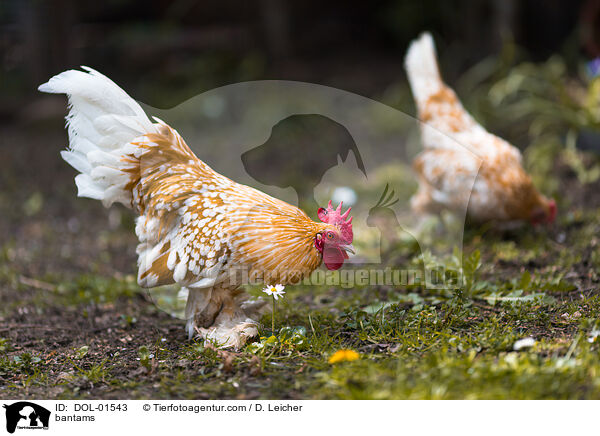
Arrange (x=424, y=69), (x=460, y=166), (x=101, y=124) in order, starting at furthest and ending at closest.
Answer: (x=424, y=69) < (x=460, y=166) < (x=101, y=124)

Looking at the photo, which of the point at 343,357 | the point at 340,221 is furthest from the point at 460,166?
the point at 343,357

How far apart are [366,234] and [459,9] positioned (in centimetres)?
626

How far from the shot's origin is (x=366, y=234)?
197 inches

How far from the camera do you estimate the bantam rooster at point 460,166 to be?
453 cm

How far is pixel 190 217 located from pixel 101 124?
0.73 m

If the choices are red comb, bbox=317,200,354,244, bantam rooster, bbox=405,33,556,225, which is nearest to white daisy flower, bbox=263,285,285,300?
red comb, bbox=317,200,354,244

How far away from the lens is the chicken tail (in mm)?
5055

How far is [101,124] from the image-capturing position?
3.20 m

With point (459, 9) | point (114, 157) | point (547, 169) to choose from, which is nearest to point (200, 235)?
point (114, 157)

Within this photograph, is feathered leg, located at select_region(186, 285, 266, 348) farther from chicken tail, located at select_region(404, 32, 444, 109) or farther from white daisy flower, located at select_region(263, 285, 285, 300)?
chicken tail, located at select_region(404, 32, 444, 109)

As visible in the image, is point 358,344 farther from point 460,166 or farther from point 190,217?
point 460,166
